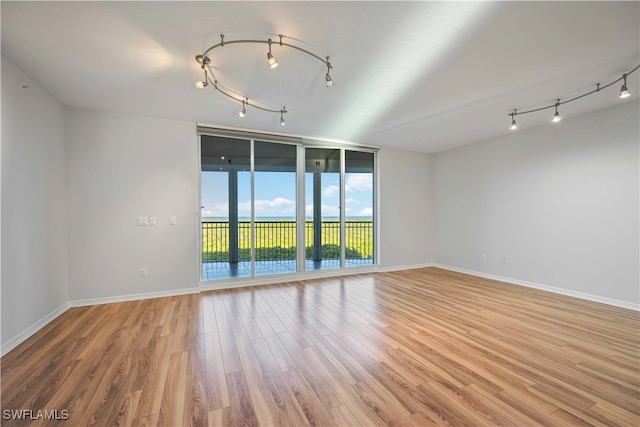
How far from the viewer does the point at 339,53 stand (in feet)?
7.17

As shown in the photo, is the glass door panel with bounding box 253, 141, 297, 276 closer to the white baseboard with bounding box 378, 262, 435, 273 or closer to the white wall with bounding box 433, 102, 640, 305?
the white baseboard with bounding box 378, 262, 435, 273

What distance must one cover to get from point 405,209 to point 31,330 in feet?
19.2

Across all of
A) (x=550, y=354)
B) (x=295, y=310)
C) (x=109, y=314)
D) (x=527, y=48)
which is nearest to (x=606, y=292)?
(x=550, y=354)

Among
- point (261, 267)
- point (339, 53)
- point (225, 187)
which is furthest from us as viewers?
point (261, 267)

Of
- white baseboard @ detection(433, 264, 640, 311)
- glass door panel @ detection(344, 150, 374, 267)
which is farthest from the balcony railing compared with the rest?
white baseboard @ detection(433, 264, 640, 311)

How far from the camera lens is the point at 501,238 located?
461 centimetres

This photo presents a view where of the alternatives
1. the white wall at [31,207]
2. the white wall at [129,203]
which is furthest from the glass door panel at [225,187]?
the white wall at [31,207]

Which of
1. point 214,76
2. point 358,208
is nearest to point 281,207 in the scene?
point 358,208

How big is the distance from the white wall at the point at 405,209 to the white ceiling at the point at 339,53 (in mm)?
2100

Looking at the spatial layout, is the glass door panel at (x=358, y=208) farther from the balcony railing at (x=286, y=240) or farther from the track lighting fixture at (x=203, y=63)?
the track lighting fixture at (x=203, y=63)

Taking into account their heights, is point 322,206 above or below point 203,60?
below

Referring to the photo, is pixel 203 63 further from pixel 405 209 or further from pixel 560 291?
pixel 560 291

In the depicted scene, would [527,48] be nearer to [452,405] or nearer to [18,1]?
[452,405]

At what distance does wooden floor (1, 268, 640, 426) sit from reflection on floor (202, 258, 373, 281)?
1.17m
